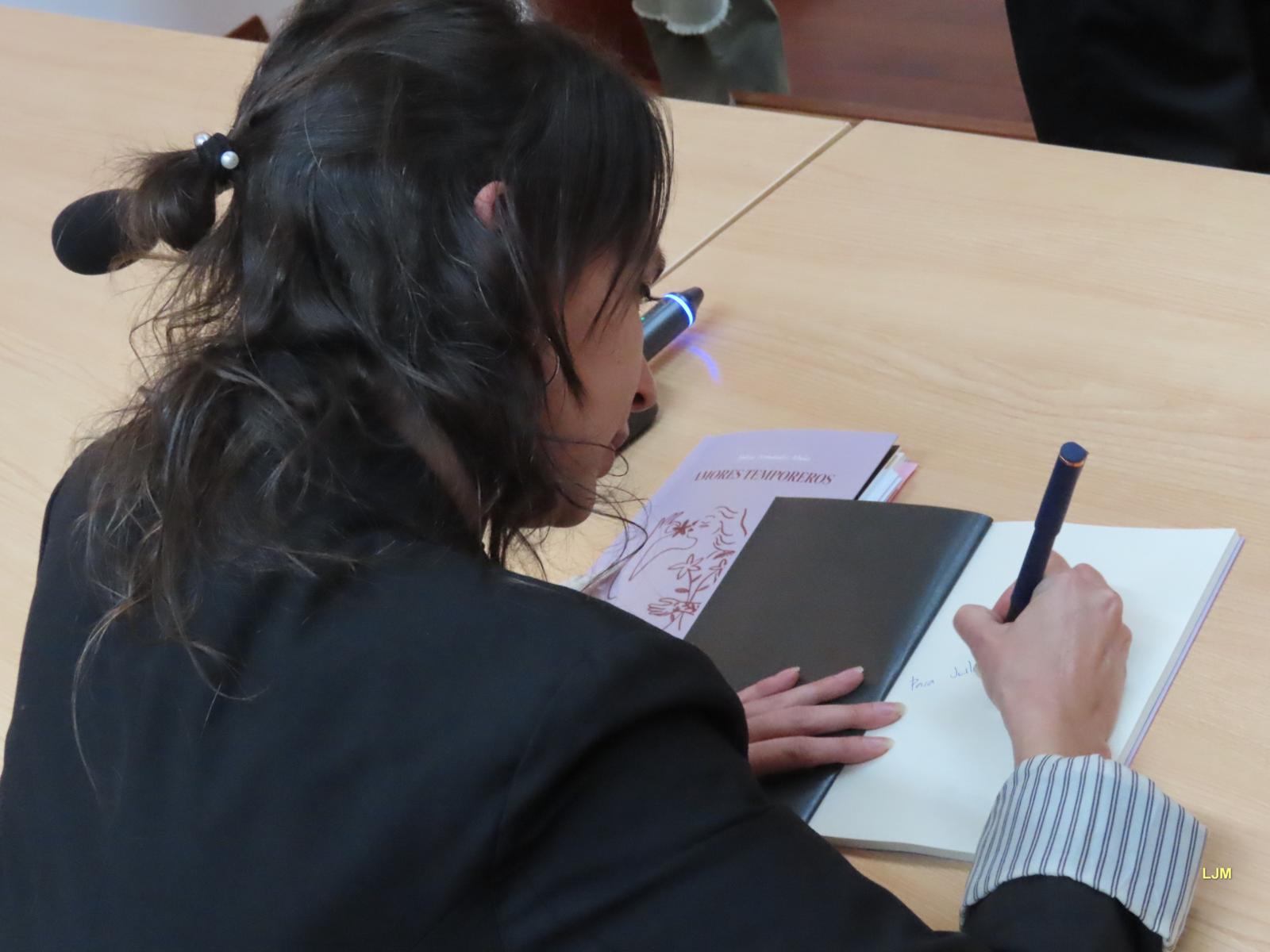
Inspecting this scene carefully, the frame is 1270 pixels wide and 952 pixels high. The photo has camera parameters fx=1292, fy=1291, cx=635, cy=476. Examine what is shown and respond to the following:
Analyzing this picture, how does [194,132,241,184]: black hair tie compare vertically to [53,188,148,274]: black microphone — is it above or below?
above

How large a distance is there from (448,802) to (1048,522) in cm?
36

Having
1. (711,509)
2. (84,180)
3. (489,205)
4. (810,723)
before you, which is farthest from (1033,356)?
(84,180)

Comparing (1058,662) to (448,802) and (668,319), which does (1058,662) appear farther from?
(668,319)

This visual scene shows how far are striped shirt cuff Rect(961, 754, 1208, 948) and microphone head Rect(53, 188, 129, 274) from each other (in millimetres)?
578

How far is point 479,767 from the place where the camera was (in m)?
0.49

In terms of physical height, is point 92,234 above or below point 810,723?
above

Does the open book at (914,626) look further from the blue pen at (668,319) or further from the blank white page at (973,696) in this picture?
the blue pen at (668,319)

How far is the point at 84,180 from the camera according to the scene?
1557 mm

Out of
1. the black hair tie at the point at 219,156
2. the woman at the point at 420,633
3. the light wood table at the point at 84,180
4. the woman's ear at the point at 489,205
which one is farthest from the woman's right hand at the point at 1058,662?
the light wood table at the point at 84,180

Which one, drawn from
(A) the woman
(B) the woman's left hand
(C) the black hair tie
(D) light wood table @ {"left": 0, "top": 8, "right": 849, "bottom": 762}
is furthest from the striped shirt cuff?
(D) light wood table @ {"left": 0, "top": 8, "right": 849, "bottom": 762}

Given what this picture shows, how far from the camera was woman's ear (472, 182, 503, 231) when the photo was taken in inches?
23.9

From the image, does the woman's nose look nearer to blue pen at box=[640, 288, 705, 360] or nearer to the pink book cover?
the pink book cover

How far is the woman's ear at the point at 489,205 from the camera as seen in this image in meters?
0.61

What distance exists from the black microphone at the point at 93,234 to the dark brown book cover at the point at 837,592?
0.43 meters
